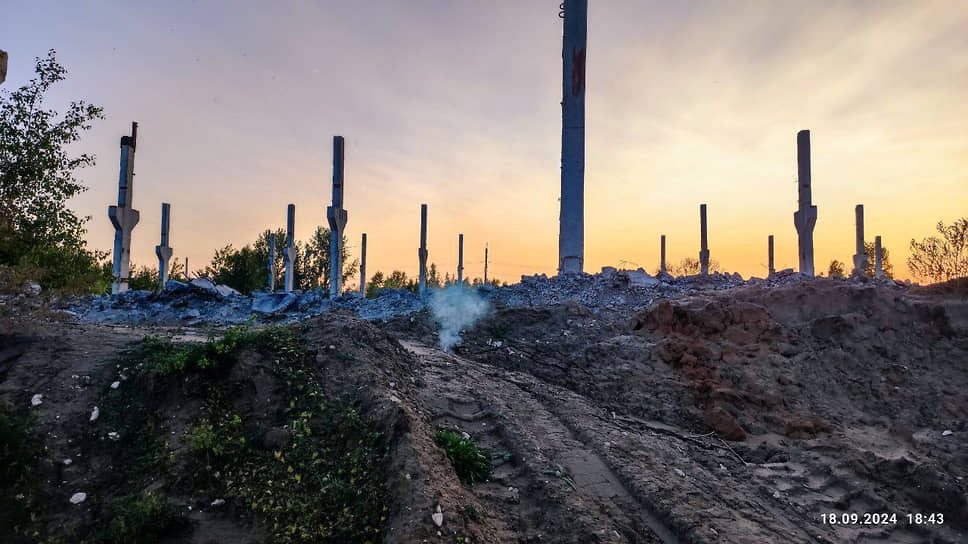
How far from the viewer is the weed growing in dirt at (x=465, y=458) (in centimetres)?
431

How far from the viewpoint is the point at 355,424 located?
14.0ft

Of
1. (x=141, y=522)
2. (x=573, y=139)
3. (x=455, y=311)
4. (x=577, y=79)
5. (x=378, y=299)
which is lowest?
(x=141, y=522)

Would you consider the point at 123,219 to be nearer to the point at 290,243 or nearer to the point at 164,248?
the point at 164,248

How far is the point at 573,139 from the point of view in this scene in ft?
36.9

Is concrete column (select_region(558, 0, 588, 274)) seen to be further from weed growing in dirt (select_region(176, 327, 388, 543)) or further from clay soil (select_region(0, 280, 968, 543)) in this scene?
weed growing in dirt (select_region(176, 327, 388, 543))

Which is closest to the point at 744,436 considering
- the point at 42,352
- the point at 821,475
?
the point at 821,475

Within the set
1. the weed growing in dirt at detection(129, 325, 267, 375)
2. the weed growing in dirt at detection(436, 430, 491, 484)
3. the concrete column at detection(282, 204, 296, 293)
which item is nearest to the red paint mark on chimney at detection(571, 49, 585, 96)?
the weed growing in dirt at detection(129, 325, 267, 375)

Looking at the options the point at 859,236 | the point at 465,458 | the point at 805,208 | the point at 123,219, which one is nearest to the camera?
the point at 465,458

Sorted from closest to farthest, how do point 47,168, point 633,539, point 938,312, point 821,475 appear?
point 633,539, point 821,475, point 47,168, point 938,312

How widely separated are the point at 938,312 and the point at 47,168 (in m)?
13.2

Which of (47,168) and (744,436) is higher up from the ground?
(47,168)

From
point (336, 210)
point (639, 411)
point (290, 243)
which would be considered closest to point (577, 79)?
point (336, 210)

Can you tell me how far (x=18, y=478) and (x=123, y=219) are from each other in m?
11.8

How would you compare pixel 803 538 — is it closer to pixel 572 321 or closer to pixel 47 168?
pixel 572 321
